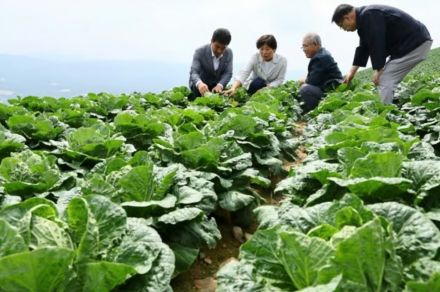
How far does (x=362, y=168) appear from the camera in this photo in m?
2.41

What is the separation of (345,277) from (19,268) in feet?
3.63

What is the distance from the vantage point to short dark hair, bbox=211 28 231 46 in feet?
26.3

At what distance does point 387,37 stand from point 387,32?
0.31ft

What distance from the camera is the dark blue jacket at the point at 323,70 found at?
824cm

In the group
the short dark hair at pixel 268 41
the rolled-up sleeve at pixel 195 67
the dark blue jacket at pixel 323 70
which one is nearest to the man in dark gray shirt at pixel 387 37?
the dark blue jacket at pixel 323 70

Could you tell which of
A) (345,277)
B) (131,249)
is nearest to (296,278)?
(345,277)

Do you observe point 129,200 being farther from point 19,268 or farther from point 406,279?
point 406,279

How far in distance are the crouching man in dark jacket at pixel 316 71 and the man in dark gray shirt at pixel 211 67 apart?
151cm

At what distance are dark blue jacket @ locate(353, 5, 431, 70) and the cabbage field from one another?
71.7 inches

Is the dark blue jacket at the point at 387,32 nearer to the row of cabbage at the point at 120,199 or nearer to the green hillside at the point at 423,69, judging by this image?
the row of cabbage at the point at 120,199

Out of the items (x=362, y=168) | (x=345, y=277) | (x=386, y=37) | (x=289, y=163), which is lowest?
(x=289, y=163)

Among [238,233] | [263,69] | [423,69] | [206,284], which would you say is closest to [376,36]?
[263,69]

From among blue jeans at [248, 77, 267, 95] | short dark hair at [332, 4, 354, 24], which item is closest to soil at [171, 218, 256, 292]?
short dark hair at [332, 4, 354, 24]

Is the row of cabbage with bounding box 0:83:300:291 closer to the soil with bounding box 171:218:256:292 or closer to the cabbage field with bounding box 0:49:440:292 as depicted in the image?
the cabbage field with bounding box 0:49:440:292
